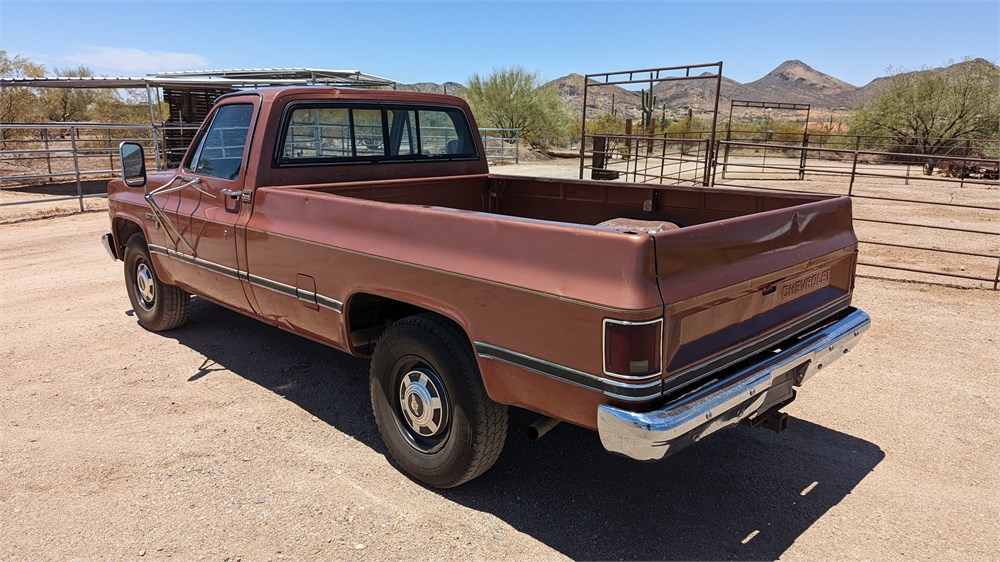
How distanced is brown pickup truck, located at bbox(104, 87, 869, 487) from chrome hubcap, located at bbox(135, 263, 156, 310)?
0.41m

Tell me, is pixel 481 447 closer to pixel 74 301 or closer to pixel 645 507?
pixel 645 507

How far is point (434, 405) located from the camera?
3.26 metres

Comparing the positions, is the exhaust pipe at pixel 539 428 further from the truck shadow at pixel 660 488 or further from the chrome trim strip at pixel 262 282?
the chrome trim strip at pixel 262 282

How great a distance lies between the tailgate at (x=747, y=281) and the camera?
8.34 ft

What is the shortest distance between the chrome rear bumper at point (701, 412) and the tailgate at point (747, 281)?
86 mm

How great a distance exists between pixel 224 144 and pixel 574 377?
3190 millimetres

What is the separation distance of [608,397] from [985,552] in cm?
196

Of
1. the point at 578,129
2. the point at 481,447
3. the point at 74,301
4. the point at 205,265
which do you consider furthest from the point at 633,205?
the point at 578,129

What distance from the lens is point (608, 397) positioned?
2.49 metres

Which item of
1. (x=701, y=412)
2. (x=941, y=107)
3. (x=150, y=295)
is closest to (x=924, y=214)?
(x=701, y=412)

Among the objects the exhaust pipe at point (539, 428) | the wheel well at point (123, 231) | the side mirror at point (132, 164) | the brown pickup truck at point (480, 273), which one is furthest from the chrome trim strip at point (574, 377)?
the wheel well at point (123, 231)

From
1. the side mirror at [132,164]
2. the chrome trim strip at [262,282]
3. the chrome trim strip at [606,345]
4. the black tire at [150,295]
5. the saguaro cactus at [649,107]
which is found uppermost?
the saguaro cactus at [649,107]

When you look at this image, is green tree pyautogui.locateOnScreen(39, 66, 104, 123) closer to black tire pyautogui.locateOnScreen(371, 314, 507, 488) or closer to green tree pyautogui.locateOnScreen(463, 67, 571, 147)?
green tree pyautogui.locateOnScreen(463, 67, 571, 147)

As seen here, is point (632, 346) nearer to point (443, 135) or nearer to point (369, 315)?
point (369, 315)
